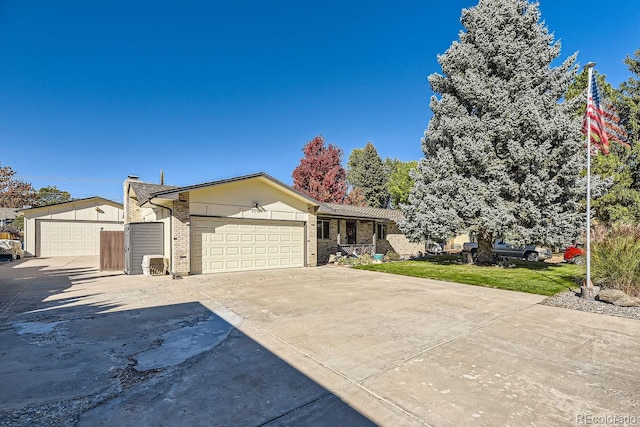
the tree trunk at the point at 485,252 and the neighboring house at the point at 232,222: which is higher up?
the neighboring house at the point at 232,222

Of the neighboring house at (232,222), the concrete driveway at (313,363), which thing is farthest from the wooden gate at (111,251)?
the concrete driveway at (313,363)

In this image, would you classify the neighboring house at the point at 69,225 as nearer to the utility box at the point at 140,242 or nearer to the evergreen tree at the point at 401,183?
the utility box at the point at 140,242

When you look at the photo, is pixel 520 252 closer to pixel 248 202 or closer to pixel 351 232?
pixel 351 232

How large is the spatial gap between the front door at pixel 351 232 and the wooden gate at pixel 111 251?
39.8ft

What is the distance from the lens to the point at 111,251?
12906 millimetres

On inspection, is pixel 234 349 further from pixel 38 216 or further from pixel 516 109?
pixel 38 216

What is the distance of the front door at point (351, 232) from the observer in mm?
19734

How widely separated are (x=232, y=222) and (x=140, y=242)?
349 cm

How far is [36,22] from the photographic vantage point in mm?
10367

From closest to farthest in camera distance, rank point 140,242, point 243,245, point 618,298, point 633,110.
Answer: point 618,298 → point 140,242 → point 243,245 → point 633,110

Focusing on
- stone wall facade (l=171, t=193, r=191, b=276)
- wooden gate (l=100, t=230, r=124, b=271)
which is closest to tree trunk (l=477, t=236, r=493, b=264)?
stone wall facade (l=171, t=193, r=191, b=276)

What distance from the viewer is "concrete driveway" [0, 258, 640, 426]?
2771 mm

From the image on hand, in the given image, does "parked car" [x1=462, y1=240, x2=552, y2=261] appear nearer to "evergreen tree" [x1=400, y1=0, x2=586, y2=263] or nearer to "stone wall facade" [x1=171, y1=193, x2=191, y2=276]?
"evergreen tree" [x1=400, y1=0, x2=586, y2=263]

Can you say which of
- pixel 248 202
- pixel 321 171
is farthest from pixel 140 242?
pixel 321 171
